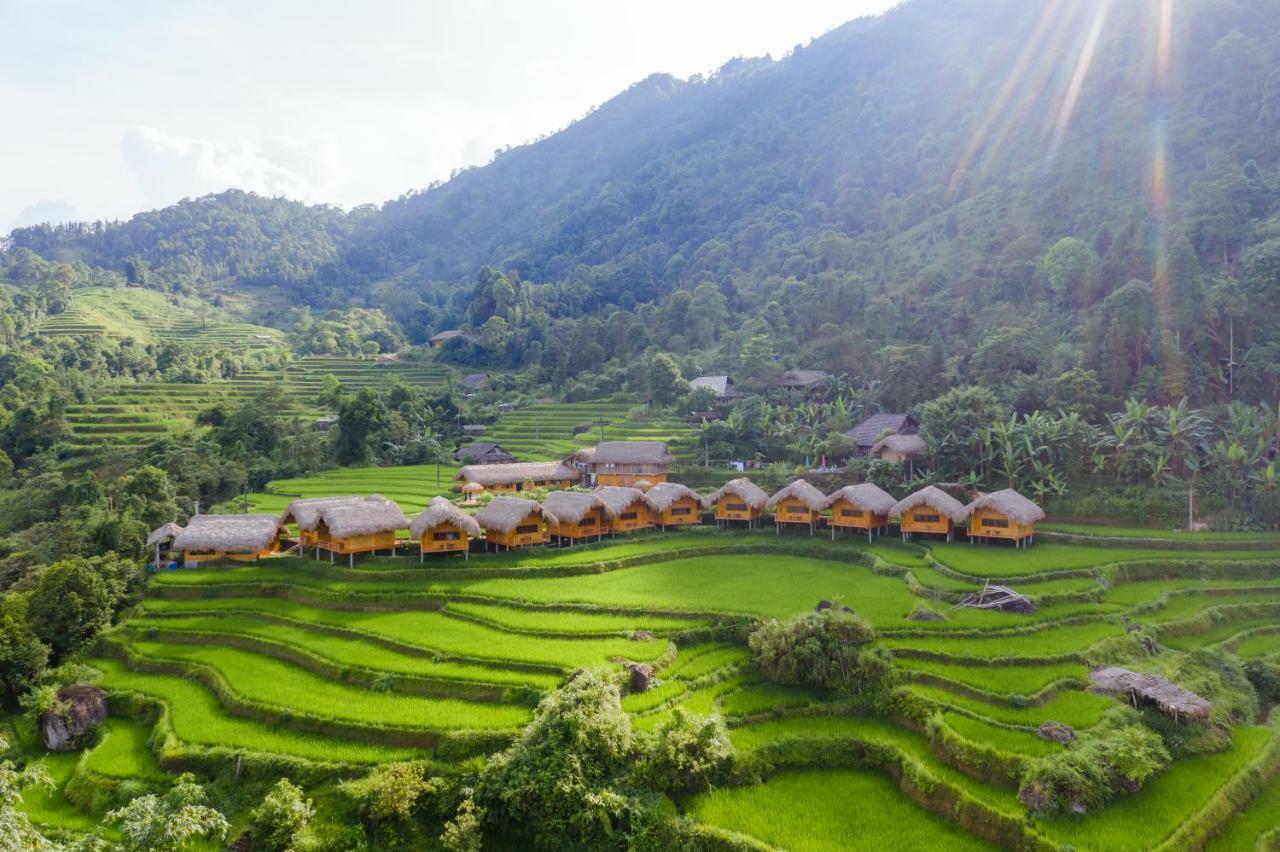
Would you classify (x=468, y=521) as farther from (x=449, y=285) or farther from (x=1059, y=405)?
(x=449, y=285)

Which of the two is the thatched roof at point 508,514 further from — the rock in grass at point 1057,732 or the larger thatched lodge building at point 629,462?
the rock in grass at point 1057,732

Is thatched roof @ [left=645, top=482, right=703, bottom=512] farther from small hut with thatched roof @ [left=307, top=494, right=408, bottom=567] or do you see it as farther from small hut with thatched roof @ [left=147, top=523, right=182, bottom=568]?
small hut with thatched roof @ [left=147, top=523, right=182, bottom=568]

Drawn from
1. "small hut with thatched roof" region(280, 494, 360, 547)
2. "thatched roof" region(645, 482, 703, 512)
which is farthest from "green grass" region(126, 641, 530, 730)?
"thatched roof" region(645, 482, 703, 512)

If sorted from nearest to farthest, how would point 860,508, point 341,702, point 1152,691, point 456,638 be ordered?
1. point 1152,691
2. point 341,702
3. point 456,638
4. point 860,508

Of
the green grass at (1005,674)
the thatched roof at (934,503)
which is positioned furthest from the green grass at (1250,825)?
the thatched roof at (934,503)

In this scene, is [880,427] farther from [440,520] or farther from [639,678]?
[639,678]

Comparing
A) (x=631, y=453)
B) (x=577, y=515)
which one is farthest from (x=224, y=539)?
(x=631, y=453)
